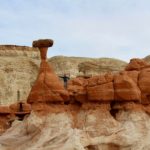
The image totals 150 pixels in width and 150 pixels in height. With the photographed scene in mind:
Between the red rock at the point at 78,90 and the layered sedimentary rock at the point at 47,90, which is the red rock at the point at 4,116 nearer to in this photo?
the red rock at the point at 78,90

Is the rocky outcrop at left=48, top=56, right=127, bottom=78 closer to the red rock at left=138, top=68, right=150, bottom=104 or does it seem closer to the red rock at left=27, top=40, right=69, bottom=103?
the red rock at left=27, top=40, right=69, bottom=103

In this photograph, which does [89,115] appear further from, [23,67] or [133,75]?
[23,67]

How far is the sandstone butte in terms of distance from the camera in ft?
82.7

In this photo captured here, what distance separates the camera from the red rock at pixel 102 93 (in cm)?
2597

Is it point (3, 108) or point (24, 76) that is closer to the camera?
point (3, 108)

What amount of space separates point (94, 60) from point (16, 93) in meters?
14.1

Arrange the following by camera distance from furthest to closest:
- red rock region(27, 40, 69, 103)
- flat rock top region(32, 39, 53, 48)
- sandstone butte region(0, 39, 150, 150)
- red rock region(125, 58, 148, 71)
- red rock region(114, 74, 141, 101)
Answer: red rock region(125, 58, 148, 71) < flat rock top region(32, 39, 53, 48) < red rock region(27, 40, 69, 103) < red rock region(114, 74, 141, 101) < sandstone butte region(0, 39, 150, 150)

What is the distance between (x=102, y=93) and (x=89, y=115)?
111cm

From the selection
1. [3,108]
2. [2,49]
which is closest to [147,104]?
[3,108]

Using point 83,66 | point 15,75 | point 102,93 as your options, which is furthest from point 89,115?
point 83,66

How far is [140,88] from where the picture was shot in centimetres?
2652

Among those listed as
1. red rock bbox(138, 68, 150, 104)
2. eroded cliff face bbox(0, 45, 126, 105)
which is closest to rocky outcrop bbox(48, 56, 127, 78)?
eroded cliff face bbox(0, 45, 126, 105)

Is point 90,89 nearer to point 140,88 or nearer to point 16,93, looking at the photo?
point 140,88

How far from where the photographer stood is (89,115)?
26.0 meters
